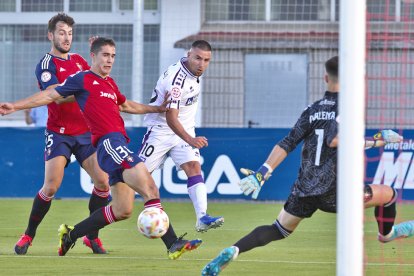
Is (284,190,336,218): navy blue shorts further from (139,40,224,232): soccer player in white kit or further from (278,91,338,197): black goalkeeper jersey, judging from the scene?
(139,40,224,232): soccer player in white kit

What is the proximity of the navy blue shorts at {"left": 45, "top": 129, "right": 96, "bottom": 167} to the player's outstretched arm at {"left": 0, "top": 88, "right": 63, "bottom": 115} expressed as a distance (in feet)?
3.39

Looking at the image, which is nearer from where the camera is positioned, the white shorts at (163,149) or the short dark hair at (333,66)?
the short dark hair at (333,66)

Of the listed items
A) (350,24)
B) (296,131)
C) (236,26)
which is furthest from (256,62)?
→ (350,24)

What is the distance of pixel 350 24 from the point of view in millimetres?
6270

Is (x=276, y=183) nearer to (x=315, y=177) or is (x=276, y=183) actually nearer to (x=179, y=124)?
(x=179, y=124)

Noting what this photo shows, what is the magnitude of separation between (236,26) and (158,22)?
1609 mm

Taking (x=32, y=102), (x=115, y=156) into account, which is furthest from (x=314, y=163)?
(x=32, y=102)

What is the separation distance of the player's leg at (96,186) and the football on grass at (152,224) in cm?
149

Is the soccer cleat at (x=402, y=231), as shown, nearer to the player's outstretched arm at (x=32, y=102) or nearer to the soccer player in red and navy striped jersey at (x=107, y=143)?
the soccer player in red and navy striped jersey at (x=107, y=143)

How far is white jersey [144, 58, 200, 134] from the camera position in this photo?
1114 cm

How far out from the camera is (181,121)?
37.8ft

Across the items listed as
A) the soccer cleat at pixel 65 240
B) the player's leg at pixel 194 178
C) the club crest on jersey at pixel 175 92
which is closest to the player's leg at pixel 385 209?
the player's leg at pixel 194 178

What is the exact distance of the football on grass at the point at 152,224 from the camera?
9234 mm

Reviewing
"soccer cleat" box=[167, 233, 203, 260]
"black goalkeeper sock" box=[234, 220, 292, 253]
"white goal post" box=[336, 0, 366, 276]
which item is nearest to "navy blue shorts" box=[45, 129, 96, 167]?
"soccer cleat" box=[167, 233, 203, 260]
